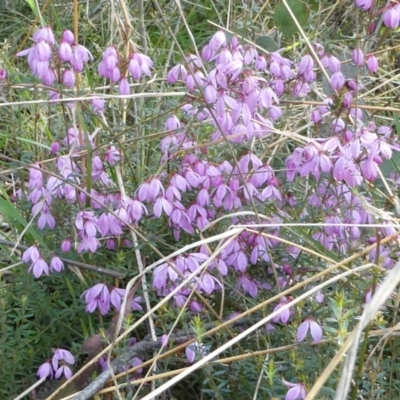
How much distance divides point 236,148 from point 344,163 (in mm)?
367

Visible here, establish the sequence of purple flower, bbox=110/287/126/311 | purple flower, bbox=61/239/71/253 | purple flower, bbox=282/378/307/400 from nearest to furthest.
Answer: purple flower, bbox=282/378/307/400 < purple flower, bbox=110/287/126/311 < purple flower, bbox=61/239/71/253

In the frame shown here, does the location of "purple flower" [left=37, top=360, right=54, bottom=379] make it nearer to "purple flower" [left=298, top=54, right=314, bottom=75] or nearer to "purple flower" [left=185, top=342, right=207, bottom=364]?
"purple flower" [left=185, top=342, right=207, bottom=364]

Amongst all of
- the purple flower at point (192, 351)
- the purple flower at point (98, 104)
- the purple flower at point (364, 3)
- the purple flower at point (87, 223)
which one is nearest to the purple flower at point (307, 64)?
the purple flower at point (364, 3)

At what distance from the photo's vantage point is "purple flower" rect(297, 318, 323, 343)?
176 centimetres

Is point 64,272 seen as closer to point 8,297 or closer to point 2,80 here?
point 8,297

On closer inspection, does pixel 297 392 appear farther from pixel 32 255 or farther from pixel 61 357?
pixel 32 255

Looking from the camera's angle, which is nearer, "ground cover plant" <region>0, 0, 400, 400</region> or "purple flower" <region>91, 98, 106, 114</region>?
"ground cover plant" <region>0, 0, 400, 400</region>

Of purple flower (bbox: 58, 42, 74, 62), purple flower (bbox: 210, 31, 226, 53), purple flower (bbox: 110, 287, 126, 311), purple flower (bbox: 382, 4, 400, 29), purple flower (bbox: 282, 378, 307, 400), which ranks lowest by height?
purple flower (bbox: 110, 287, 126, 311)

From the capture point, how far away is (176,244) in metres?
2.29

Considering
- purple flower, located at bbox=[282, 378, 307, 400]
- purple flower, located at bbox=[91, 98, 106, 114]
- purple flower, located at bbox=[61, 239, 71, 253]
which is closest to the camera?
purple flower, located at bbox=[282, 378, 307, 400]

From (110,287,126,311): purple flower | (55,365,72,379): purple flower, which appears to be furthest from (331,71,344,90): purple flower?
(55,365,72,379): purple flower

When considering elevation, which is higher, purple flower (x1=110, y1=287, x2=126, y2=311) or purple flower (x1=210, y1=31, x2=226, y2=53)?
purple flower (x1=210, y1=31, x2=226, y2=53)

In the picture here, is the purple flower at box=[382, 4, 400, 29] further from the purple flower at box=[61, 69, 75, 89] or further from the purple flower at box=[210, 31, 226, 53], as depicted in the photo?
the purple flower at box=[61, 69, 75, 89]

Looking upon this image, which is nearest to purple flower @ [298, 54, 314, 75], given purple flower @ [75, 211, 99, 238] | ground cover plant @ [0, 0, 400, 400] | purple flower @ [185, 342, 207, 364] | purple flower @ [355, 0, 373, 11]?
ground cover plant @ [0, 0, 400, 400]
